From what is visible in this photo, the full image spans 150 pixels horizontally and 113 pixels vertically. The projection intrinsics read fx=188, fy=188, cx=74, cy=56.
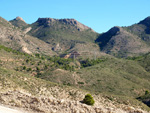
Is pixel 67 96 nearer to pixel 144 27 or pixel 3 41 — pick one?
pixel 3 41

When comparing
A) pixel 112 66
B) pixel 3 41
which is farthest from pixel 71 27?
pixel 112 66

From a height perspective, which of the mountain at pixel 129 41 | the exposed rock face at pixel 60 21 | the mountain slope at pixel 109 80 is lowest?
the mountain slope at pixel 109 80

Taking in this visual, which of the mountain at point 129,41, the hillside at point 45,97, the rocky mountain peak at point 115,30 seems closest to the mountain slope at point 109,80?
the hillside at point 45,97

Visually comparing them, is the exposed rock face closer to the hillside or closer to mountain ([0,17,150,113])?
mountain ([0,17,150,113])

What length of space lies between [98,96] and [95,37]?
148 metres

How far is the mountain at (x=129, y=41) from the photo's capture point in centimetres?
12688

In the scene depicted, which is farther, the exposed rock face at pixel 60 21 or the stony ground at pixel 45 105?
the exposed rock face at pixel 60 21

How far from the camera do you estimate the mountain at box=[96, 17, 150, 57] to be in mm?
126875

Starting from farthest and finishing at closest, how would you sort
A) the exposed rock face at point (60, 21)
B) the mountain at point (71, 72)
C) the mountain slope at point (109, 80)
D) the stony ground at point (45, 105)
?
the exposed rock face at point (60, 21)
the mountain slope at point (109, 80)
the mountain at point (71, 72)
the stony ground at point (45, 105)

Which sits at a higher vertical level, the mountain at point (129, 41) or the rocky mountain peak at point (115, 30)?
the rocky mountain peak at point (115, 30)

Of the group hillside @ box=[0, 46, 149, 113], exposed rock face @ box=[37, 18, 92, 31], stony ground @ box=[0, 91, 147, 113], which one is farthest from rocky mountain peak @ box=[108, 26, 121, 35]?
stony ground @ box=[0, 91, 147, 113]

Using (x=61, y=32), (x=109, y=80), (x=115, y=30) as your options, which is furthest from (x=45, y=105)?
(x=115, y=30)

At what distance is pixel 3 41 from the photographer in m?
96.1

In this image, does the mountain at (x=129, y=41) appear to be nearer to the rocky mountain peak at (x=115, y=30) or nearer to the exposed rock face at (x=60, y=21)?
the rocky mountain peak at (x=115, y=30)
